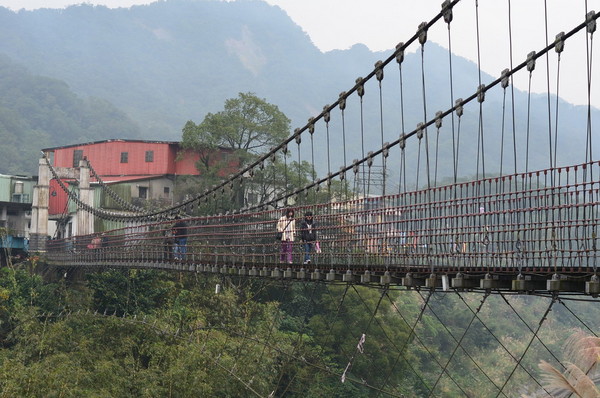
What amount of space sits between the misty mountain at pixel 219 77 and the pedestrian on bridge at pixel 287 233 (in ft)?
307

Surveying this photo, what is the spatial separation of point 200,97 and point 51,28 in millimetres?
46120

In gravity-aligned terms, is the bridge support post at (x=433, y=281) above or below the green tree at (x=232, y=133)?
below

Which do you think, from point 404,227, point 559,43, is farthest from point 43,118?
point 559,43

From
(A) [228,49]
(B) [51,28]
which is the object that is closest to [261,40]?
(A) [228,49]

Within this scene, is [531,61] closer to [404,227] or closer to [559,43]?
[559,43]

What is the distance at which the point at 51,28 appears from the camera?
617ft

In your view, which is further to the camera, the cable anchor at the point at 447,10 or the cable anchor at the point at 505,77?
the cable anchor at the point at 447,10

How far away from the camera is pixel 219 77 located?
560 ft

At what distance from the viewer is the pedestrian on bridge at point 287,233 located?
1534 centimetres

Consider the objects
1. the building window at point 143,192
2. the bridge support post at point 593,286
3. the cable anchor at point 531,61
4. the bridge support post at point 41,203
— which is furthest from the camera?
the building window at point 143,192

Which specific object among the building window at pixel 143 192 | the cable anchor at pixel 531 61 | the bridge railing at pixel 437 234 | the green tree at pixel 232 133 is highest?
the green tree at pixel 232 133

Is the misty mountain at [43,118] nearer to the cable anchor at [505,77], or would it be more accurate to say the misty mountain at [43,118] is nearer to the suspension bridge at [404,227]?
the suspension bridge at [404,227]

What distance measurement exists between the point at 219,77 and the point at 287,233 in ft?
515

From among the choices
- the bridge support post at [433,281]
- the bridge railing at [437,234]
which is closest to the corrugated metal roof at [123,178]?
the bridge railing at [437,234]
